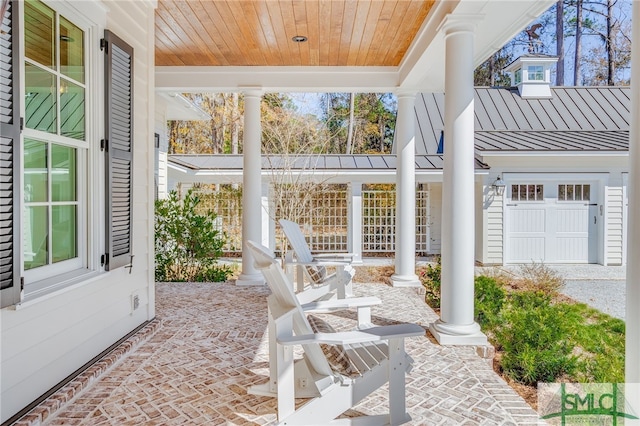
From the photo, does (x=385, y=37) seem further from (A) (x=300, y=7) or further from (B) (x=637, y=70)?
(B) (x=637, y=70)

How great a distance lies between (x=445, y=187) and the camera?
4.22 metres

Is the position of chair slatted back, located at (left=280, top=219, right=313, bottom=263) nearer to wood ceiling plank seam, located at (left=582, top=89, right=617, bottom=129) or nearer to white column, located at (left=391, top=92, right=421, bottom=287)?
white column, located at (left=391, top=92, right=421, bottom=287)

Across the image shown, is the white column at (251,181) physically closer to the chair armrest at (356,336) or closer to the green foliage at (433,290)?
the green foliage at (433,290)

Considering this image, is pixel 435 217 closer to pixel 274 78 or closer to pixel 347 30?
pixel 274 78

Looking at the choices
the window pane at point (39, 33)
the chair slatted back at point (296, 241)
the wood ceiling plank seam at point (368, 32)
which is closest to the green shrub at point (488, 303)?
the chair slatted back at point (296, 241)

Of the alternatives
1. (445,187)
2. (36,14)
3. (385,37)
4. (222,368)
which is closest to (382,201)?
(385,37)

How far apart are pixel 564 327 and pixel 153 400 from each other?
3923 millimetres

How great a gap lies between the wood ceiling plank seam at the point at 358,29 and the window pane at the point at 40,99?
2770 mm

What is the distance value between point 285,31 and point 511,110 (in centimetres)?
973

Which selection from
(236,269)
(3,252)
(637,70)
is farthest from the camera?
(236,269)

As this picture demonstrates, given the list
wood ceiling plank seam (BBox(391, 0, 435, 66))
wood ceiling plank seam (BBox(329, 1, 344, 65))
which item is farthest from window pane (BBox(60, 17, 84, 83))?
wood ceiling plank seam (BBox(391, 0, 435, 66))

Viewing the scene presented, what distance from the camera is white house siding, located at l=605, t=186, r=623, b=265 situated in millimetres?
10703

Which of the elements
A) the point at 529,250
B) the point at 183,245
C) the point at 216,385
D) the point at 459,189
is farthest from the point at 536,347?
the point at 529,250

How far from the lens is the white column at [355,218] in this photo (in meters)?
10.7
